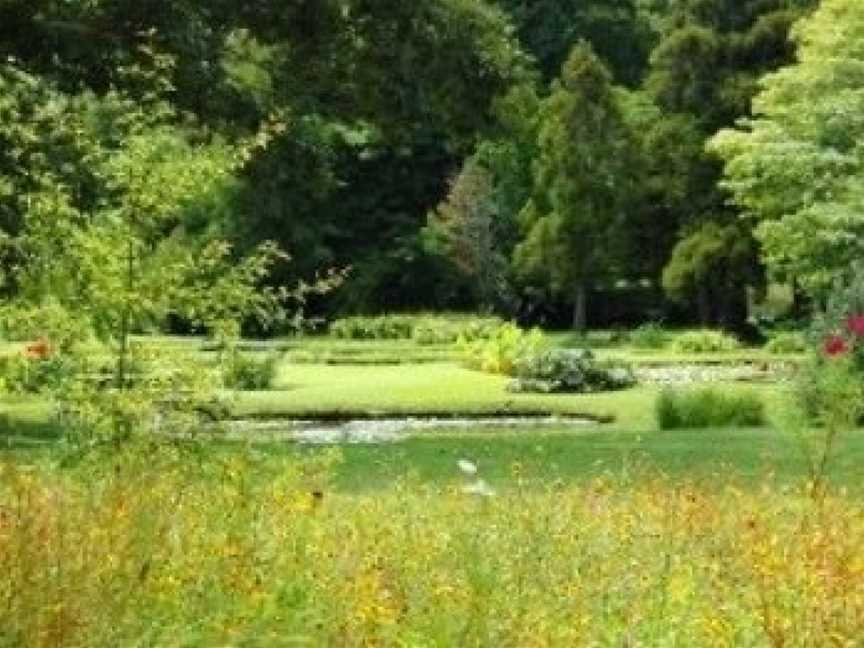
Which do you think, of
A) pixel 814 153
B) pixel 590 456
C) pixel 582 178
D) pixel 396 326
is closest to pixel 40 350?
pixel 590 456

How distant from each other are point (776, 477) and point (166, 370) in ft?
20.9

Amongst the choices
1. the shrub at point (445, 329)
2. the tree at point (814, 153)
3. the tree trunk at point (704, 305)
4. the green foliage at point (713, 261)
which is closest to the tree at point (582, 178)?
the green foliage at point (713, 261)

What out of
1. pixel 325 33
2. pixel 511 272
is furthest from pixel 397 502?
pixel 511 272

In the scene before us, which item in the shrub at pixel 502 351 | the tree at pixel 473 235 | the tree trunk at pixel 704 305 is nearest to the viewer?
the shrub at pixel 502 351

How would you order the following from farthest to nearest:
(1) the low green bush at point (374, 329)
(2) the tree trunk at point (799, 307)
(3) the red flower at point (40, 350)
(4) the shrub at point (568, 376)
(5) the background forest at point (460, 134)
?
(2) the tree trunk at point (799, 307), (1) the low green bush at point (374, 329), (4) the shrub at point (568, 376), (5) the background forest at point (460, 134), (3) the red flower at point (40, 350)

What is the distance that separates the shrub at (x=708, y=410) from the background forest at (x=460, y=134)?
12.4 feet

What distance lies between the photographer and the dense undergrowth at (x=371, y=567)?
16.8 feet

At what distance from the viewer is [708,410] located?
69.4 feet

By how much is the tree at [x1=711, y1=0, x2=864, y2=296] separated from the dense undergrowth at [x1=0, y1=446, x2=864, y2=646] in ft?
88.2

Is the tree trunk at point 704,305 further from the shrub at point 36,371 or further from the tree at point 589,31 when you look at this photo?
the shrub at point 36,371

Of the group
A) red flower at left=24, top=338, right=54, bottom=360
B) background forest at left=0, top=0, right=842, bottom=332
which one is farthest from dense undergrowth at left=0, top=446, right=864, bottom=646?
background forest at left=0, top=0, right=842, bottom=332

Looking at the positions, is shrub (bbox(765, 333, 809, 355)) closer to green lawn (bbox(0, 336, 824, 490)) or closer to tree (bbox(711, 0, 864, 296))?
tree (bbox(711, 0, 864, 296))

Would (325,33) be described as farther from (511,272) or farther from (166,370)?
(511,272)

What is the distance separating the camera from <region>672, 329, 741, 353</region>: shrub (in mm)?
41344
